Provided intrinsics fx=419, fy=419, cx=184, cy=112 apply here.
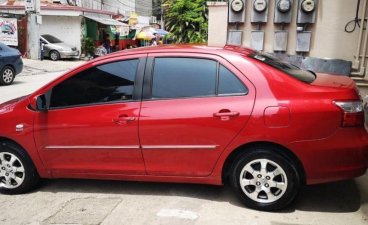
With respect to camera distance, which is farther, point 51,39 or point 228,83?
point 51,39

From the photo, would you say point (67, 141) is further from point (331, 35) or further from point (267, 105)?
point (331, 35)

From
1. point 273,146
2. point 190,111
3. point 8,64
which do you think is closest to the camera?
point 273,146

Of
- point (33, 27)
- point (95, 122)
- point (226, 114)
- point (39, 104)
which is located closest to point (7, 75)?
point (39, 104)

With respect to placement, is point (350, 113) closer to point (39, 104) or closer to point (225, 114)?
point (225, 114)

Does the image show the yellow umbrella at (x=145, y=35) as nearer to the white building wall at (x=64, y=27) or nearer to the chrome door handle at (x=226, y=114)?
the white building wall at (x=64, y=27)

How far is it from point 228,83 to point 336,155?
3.84ft

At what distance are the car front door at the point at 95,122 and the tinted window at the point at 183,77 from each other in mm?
196

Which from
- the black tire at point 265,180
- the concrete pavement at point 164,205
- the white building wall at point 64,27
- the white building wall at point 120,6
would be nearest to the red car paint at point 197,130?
the black tire at point 265,180

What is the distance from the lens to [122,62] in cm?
428

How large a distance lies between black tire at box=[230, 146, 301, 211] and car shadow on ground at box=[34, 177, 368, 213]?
0.17 m

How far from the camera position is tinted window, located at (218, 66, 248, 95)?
154 inches

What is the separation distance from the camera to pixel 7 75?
13.6 meters

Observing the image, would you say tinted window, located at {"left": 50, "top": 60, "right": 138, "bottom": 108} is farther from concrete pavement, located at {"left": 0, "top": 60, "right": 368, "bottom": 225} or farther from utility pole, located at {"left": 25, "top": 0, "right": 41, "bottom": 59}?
utility pole, located at {"left": 25, "top": 0, "right": 41, "bottom": 59}


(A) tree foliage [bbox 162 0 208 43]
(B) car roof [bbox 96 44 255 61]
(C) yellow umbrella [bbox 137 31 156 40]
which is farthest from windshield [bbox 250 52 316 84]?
(C) yellow umbrella [bbox 137 31 156 40]
